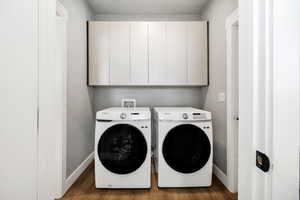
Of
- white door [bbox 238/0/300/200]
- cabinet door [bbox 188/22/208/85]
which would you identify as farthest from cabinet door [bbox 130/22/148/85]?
white door [bbox 238/0/300/200]

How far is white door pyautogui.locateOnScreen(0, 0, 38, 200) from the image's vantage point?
2.28ft

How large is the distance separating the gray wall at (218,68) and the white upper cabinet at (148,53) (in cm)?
16

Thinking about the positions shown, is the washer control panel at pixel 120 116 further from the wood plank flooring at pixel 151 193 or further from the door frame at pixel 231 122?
the door frame at pixel 231 122

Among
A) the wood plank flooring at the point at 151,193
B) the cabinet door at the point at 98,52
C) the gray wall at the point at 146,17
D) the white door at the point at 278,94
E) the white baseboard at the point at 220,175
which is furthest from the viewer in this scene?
the gray wall at the point at 146,17

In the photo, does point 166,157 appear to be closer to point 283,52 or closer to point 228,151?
point 228,151

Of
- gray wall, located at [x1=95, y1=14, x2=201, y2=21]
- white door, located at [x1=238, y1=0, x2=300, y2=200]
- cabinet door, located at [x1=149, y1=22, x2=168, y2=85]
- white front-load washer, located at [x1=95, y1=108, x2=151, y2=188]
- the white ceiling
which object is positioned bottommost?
white front-load washer, located at [x1=95, y1=108, x2=151, y2=188]

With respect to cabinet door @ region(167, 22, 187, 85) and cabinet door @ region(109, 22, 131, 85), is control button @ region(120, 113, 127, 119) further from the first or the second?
cabinet door @ region(167, 22, 187, 85)

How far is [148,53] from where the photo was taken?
2730 millimetres

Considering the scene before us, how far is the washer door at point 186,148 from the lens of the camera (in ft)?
6.67

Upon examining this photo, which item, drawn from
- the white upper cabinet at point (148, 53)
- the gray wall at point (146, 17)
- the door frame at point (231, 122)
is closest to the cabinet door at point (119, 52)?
the white upper cabinet at point (148, 53)

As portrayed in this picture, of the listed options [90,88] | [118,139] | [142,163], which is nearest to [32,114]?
[118,139]

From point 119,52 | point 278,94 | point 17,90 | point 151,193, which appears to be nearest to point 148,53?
point 119,52

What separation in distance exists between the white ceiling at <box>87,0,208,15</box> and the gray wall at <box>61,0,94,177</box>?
0.75 feet

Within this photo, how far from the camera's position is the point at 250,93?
0.53 meters
